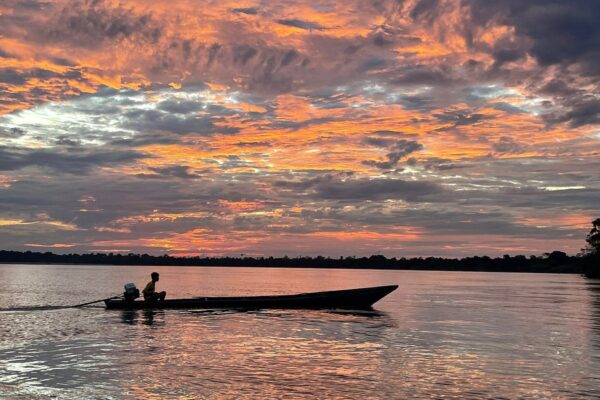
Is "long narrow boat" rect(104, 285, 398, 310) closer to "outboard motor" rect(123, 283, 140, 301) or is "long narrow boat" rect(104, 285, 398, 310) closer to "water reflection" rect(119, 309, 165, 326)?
"outboard motor" rect(123, 283, 140, 301)

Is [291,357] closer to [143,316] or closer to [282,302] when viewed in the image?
[143,316]

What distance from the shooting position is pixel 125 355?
1043 inches

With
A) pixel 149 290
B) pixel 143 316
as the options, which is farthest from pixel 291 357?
pixel 149 290

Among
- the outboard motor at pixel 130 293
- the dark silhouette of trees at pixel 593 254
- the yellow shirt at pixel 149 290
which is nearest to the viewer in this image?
the outboard motor at pixel 130 293

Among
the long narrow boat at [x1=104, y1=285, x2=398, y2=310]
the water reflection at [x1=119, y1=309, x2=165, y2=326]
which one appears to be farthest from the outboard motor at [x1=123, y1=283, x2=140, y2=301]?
the water reflection at [x1=119, y1=309, x2=165, y2=326]

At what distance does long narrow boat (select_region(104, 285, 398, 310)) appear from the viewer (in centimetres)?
4679

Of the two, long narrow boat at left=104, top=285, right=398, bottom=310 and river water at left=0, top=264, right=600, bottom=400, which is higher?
long narrow boat at left=104, top=285, right=398, bottom=310

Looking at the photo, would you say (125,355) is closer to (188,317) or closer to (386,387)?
(386,387)

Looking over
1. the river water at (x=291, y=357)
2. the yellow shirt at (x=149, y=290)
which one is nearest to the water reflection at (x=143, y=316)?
the river water at (x=291, y=357)

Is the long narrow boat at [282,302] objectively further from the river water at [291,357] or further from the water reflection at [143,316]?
the river water at [291,357]

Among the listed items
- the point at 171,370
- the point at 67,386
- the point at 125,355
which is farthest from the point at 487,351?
the point at 67,386

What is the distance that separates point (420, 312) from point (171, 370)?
1320 inches

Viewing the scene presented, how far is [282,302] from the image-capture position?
49406 millimetres

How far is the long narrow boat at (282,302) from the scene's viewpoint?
4679cm
